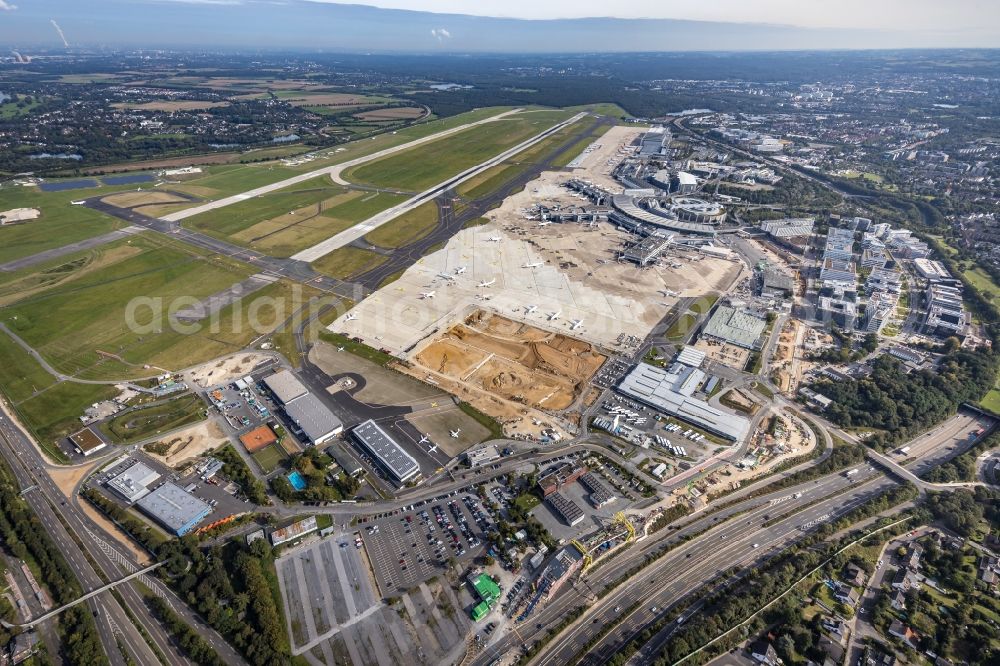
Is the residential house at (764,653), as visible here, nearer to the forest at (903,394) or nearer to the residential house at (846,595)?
the residential house at (846,595)

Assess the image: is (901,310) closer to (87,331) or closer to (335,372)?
(335,372)

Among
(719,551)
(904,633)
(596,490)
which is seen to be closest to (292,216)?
(596,490)

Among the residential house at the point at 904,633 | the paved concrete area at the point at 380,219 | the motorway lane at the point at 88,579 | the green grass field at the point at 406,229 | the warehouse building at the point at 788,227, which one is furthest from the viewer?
the warehouse building at the point at 788,227

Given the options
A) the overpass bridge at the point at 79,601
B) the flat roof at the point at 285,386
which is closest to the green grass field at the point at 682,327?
the flat roof at the point at 285,386

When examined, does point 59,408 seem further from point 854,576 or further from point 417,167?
point 417,167

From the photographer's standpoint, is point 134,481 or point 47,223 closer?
point 134,481

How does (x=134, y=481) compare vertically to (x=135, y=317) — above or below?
below

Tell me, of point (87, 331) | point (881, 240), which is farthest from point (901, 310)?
point (87, 331)
